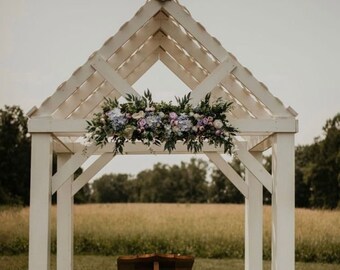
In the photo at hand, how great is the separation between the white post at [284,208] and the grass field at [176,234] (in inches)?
348

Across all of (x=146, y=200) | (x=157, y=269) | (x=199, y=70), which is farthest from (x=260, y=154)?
(x=146, y=200)

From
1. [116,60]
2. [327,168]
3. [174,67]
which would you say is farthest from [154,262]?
[327,168]

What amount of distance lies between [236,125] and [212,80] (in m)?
0.48

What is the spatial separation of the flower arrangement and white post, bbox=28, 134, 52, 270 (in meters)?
0.53

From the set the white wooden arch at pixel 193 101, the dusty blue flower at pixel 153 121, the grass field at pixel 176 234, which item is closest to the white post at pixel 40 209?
the white wooden arch at pixel 193 101

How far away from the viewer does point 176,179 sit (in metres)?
27.5

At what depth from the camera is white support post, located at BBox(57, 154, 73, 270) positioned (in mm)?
7922

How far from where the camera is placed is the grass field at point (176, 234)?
14.6 meters

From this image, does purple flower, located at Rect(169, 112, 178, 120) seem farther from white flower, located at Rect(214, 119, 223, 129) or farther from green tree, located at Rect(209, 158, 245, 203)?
green tree, located at Rect(209, 158, 245, 203)

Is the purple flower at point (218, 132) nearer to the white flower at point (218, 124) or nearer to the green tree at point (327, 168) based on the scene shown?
the white flower at point (218, 124)

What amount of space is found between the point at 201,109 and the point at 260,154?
2.66m

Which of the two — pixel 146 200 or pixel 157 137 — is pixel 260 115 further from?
pixel 146 200

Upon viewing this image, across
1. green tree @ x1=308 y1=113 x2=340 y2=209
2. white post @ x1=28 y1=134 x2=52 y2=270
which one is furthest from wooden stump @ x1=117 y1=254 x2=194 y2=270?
green tree @ x1=308 y1=113 x2=340 y2=209

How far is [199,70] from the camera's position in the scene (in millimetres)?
7324
